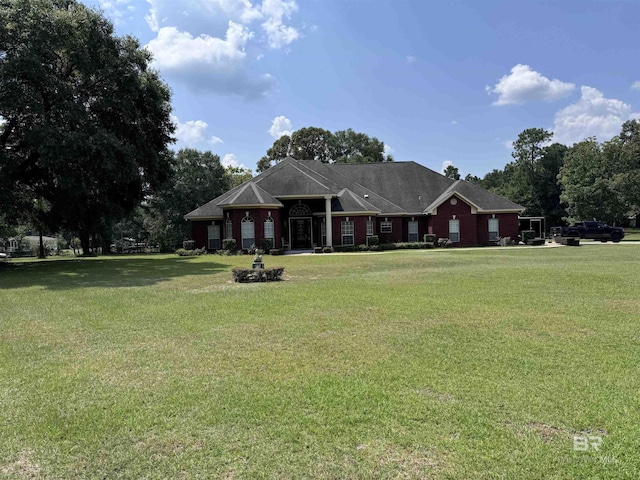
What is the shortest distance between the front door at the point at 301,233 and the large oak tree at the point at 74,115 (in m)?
10.5

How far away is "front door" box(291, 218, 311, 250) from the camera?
33062mm

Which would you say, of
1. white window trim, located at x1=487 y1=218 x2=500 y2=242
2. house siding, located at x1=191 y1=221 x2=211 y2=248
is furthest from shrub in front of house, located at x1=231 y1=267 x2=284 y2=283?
white window trim, located at x1=487 y1=218 x2=500 y2=242

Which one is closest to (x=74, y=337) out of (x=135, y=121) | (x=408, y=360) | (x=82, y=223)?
(x=408, y=360)

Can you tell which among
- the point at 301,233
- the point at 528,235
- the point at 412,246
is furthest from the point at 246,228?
the point at 528,235

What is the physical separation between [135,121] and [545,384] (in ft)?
80.4

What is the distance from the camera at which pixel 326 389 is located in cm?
465

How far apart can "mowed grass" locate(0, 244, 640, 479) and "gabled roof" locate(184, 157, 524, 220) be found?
2188 cm

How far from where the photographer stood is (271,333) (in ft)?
23.4

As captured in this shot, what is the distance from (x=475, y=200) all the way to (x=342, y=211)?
11488mm

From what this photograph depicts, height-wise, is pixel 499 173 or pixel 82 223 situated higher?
pixel 499 173

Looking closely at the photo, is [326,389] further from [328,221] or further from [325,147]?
[325,147]

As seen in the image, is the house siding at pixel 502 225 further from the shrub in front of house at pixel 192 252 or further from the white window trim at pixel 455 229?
the shrub in front of house at pixel 192 252

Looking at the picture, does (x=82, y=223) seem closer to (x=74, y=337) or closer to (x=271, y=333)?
(x=74, y=337)

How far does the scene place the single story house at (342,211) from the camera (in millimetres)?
29922
